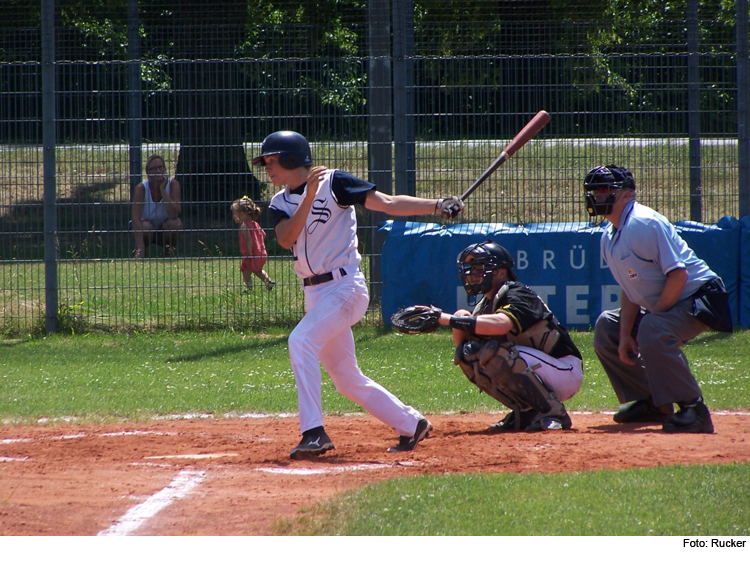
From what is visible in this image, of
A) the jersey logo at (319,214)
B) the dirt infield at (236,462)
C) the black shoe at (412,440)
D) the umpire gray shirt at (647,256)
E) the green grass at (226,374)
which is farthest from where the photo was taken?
the green grass at (226,374)

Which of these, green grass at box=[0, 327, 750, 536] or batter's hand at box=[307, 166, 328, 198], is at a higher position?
batter's hand at box=[307, 166, 328, 198]

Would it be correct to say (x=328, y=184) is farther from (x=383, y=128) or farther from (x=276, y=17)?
(x=276, y=17)

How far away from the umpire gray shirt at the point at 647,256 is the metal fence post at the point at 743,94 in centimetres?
460

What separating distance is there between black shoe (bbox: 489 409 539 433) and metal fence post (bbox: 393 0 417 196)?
4.24m

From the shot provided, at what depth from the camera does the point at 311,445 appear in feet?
16.1

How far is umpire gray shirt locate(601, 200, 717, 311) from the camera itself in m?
5.39

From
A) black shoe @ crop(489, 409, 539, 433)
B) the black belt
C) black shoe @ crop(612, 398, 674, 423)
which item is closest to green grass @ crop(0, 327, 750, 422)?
black shoe @ crop(612, 398, 674, 423)

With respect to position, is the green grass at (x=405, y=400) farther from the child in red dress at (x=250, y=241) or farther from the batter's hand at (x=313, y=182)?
the batter's hand at (x=313, y=182)

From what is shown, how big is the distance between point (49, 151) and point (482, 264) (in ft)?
19.8

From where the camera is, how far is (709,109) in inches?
382

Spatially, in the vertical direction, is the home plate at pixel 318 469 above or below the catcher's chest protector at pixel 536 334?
below

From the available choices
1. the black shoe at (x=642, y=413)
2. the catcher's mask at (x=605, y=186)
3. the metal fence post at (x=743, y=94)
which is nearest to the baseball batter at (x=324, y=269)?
the catcher's mask at (x=605, y=186)

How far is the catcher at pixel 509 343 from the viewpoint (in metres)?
5.36

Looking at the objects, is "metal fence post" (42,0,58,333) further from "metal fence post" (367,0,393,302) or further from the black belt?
the black belt
